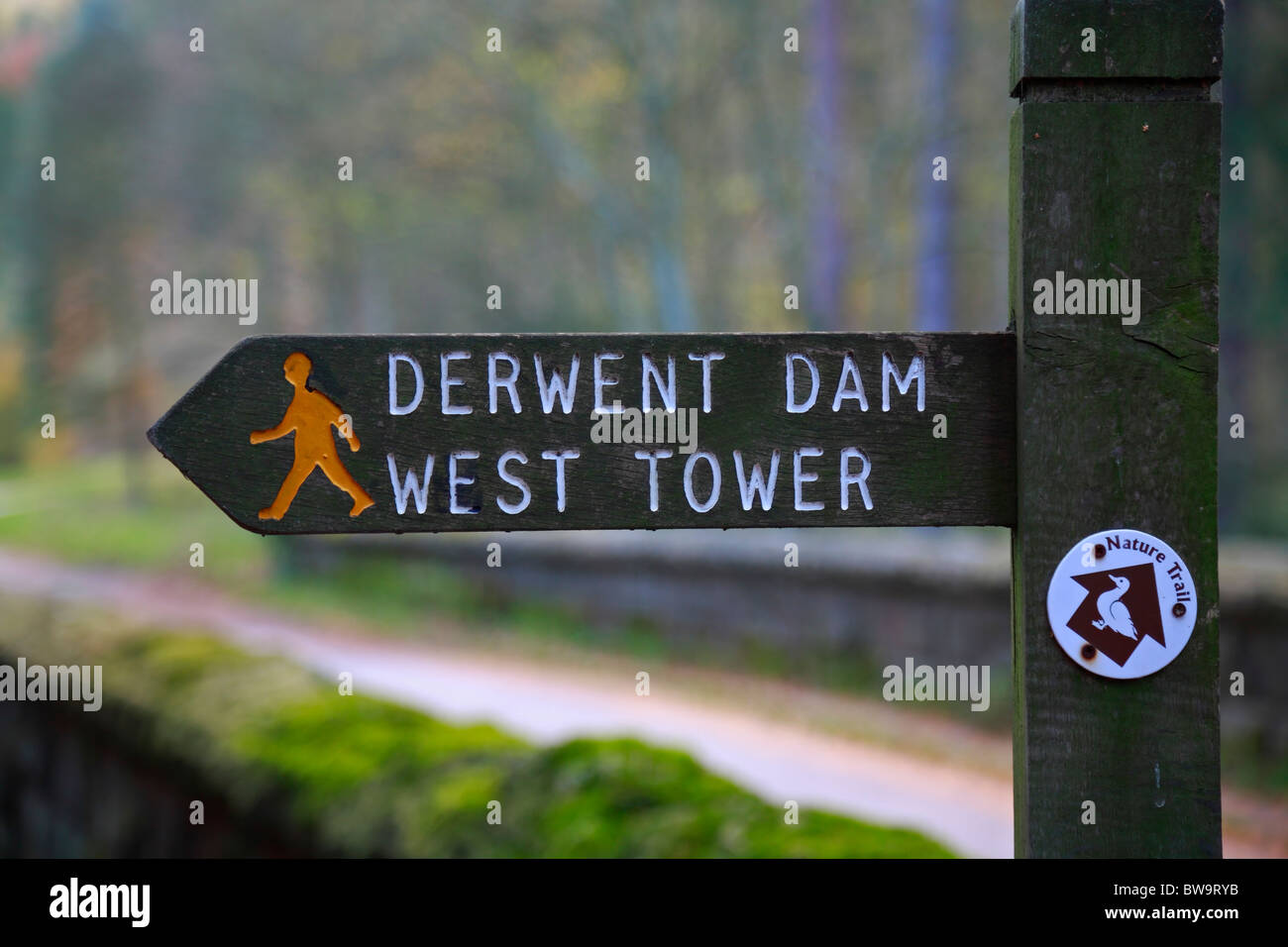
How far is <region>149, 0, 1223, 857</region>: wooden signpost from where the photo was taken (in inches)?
66.4

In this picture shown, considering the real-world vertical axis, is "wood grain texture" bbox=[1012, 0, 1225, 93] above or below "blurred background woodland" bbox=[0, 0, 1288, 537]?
below

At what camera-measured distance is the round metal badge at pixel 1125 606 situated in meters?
1.68

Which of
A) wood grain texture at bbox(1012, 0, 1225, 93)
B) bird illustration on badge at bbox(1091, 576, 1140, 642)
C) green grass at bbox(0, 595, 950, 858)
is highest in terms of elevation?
wood grain texture at bbox(1012, 0, 1225, 93)

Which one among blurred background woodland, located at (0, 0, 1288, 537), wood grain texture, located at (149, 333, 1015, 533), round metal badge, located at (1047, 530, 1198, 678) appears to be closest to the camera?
round metal badge, located at (1047, 530, 1198, 678)

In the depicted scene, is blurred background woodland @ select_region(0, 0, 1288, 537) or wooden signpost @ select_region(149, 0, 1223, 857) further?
blurred background woodland @ select_region(0, 0, 1288, 537)

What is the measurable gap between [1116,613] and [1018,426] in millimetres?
299

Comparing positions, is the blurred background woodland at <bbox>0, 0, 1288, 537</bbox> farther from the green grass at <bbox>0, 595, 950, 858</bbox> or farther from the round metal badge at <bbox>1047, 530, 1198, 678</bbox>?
the round metal badge at <bbox>1047, 530, 1198, 678</bbox>

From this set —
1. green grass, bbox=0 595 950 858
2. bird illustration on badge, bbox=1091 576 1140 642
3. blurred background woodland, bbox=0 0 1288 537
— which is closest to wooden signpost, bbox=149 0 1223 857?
bird illustration on badge, bbox=1091 576 1140 642

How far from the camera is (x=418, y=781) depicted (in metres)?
3.53

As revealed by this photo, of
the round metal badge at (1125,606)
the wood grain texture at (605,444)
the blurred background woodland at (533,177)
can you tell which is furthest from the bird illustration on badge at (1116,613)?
the blurred background woodland at (533,177)

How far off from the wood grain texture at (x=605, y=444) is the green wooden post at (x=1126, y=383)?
0.44ft

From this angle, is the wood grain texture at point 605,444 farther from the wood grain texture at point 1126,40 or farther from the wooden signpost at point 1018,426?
the wood grain texture at point 1126,40

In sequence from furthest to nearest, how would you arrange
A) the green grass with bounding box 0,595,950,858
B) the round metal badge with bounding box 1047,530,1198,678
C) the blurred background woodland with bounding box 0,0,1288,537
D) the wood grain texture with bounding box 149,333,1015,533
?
1. the blurred background woodland with bounding box 0,0,1288,537
2. the green grass with bounding box 0,595,950,858
3. the wood grain texture with bounding box 149,333,1015,533
4. the round metal badge with bounding box 1047,530,1198,678

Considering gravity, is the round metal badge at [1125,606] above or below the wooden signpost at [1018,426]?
below
